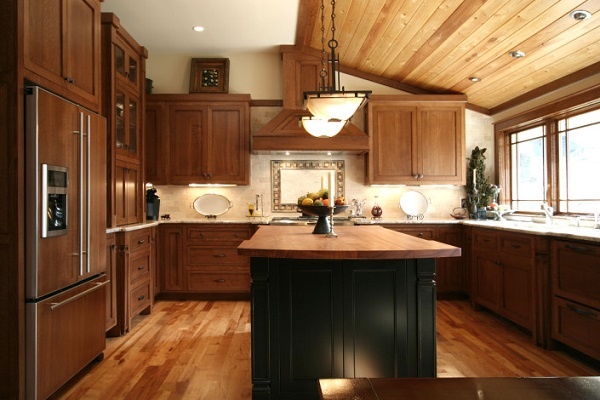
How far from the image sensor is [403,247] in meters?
1.94

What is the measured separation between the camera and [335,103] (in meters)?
2.46

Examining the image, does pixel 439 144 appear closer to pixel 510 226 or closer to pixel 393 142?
pixel 393 142

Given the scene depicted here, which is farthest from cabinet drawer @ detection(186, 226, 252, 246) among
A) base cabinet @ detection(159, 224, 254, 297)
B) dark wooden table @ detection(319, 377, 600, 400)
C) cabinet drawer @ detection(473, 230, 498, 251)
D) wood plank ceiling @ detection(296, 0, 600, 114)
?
dark wooden table @ detection(319, 377, 600, 400)

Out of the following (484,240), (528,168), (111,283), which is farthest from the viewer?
(528,168)

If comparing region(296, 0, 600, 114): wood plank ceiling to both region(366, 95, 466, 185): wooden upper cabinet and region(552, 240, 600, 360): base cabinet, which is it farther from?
region(552, 240, 600, 360): base cabinet

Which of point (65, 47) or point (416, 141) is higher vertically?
point (65, 47)

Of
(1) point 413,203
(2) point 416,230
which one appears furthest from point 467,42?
(1) point 413,203

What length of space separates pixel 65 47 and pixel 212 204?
2943mm

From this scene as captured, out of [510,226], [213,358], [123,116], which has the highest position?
[123,116]

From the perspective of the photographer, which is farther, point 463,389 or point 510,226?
point 510,226

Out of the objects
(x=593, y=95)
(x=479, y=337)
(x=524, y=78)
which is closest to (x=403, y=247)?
(x=479, y=337)

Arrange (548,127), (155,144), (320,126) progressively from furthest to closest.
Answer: (155,144) < (548,127) < (320,126)

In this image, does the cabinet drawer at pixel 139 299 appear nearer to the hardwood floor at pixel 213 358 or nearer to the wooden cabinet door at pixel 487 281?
the hardwood floor at pixel 213 358

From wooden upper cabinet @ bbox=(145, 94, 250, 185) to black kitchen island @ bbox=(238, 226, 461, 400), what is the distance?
287 centimetres
